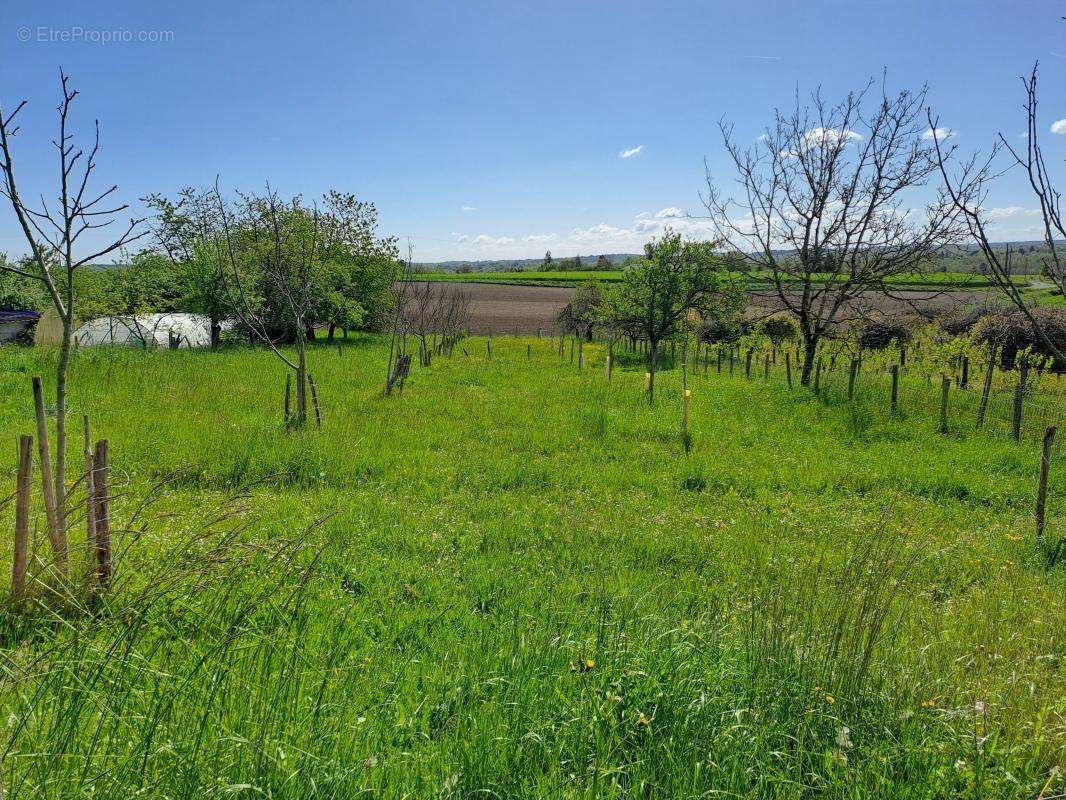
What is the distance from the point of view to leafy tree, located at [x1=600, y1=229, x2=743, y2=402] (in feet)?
97.8

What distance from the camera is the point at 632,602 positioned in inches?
183

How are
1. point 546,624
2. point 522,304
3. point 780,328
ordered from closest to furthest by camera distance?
point 546,624, point 780,328, point 522,304

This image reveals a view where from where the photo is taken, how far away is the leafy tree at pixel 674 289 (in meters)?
29.8

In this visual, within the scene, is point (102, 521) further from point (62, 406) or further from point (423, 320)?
point (423, 320)

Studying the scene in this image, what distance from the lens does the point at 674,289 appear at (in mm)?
29875

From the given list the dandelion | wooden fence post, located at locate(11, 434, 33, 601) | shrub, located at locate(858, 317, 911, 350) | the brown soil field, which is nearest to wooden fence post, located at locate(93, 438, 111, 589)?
wooden fence post, located at locate(11, 434, 33, 601)

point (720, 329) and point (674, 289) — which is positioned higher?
point (674, 289)

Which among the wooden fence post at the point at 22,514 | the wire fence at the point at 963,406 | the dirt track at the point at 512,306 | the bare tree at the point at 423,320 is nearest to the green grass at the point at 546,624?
the wooden fence post at the point at 22,514

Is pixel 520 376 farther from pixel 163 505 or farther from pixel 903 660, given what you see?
pixel 903 660

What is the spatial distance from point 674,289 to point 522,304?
3986cm

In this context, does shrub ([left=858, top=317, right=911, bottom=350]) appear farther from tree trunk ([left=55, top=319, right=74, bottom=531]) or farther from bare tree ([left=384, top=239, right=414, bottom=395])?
tree trunk ([left=55, top=319, right=74, bottom=531])

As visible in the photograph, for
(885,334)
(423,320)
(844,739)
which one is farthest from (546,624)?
(885,334)

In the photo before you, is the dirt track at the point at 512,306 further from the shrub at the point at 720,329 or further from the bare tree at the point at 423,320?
the shrub at the point at 720,329

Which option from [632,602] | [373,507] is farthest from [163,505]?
[632,602]
